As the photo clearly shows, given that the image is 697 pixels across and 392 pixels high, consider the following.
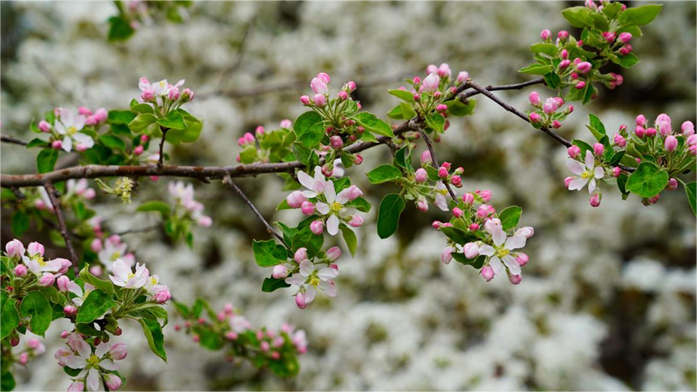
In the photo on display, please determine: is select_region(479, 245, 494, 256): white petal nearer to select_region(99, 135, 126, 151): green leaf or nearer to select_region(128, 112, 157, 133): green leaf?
select_region(128, 112, 157, 133): green leaf

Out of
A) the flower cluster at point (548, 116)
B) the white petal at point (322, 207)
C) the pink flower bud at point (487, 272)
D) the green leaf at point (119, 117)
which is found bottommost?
the pink flower bud at point (487, 272)

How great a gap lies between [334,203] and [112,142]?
0.46 m

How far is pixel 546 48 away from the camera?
68 cm

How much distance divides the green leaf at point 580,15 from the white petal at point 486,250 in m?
0.36

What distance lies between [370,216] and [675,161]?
1.82m

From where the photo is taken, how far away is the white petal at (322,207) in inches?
22.5

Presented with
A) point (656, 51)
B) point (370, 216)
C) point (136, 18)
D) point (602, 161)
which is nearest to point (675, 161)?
point (602, 161)

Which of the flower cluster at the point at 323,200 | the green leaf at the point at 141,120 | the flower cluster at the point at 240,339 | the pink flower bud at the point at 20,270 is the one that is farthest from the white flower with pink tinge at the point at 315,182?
the flower cluster at the point at 240,339

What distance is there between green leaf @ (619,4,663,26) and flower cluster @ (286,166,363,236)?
430 millimetres

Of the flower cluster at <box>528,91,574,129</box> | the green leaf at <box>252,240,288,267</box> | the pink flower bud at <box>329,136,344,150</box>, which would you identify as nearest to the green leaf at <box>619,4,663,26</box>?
the flower cluster at <box>528,91,574,129</box>

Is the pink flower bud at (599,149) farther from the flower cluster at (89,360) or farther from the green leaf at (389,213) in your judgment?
the flower cluster at (89,360)

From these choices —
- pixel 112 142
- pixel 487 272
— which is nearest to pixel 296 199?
pixel 487 272

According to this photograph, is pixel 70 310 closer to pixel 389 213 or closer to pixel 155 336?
pixel 155 336

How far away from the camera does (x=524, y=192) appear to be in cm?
239
